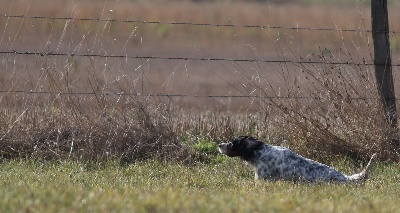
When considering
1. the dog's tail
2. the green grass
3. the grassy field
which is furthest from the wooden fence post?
the dog's tail

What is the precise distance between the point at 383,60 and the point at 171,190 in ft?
14.4

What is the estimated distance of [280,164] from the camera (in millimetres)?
11766

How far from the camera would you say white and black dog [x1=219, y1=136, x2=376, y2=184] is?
1127 centimetres

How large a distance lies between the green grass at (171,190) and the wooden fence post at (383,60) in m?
0.79

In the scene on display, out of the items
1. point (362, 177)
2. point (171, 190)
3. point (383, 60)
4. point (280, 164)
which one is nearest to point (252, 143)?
point (280, 164)

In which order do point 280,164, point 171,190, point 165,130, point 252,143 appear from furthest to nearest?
point 165,130
point 252,143
point 280,164
point 171,190

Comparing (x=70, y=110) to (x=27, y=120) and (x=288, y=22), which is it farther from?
(x=288, y=22)

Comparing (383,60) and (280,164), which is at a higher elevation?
(383,60)

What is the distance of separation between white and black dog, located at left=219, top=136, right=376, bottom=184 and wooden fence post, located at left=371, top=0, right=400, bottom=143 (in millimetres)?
1300

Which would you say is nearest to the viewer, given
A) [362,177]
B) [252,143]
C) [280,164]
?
[362,177]

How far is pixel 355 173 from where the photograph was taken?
12023 millimetres

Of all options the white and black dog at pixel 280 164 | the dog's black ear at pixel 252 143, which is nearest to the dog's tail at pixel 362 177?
the white and black dog at pixel 280 164

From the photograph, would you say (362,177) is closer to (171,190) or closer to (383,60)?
(383,60)

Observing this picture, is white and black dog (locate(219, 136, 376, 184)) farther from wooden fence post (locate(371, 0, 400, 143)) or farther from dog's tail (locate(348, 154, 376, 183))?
wooden fence post (locate(371, 0, 400, 143))
